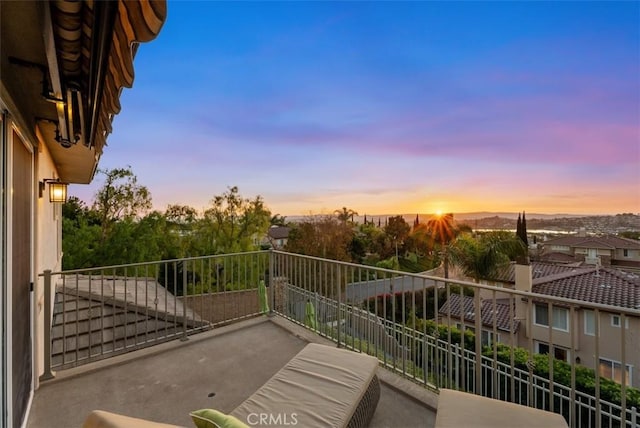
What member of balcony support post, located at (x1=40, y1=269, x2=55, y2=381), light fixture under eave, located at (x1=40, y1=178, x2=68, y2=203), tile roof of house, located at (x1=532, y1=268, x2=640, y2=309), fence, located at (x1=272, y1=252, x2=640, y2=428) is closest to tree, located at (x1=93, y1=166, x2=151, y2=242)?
light fixture under eave, located at (x1=40, y1=178, x2=68, y2=203)

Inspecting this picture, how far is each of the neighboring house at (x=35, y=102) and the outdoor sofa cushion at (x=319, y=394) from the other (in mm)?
1463

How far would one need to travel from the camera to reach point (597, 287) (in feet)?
35.2

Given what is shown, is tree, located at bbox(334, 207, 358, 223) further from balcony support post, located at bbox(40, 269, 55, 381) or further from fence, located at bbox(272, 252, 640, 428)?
balcony support post, located at bbox(40, 269, 55, 381)

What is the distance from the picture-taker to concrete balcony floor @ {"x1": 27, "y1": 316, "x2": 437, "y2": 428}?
7.81 ft

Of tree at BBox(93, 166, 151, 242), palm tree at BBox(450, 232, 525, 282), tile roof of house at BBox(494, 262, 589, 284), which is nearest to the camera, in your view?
tree at BBox(93, 166, 151, 242)

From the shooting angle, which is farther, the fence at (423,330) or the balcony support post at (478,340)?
the balcony support post at (478,340)

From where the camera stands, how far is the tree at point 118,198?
12.3 meters

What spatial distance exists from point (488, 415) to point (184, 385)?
253 centimetres

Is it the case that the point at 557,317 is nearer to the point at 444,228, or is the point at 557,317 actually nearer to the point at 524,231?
the point at 524,231

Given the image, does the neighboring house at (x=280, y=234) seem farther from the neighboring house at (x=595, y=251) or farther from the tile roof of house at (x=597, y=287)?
the neighboring house at (x=595, y=251)

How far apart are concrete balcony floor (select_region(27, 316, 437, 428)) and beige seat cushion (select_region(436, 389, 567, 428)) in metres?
0.64

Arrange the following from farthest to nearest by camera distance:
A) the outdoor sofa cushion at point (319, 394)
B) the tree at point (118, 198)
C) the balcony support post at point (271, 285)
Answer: the tree at point (118, 198), the balcony support post at point (271, 285), the outdoor sofa cushion at point (319, 394)

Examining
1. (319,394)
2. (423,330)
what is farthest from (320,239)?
(319,394)

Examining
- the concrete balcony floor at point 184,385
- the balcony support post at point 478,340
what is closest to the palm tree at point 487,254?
the concrete balcony floor at point 184,385
